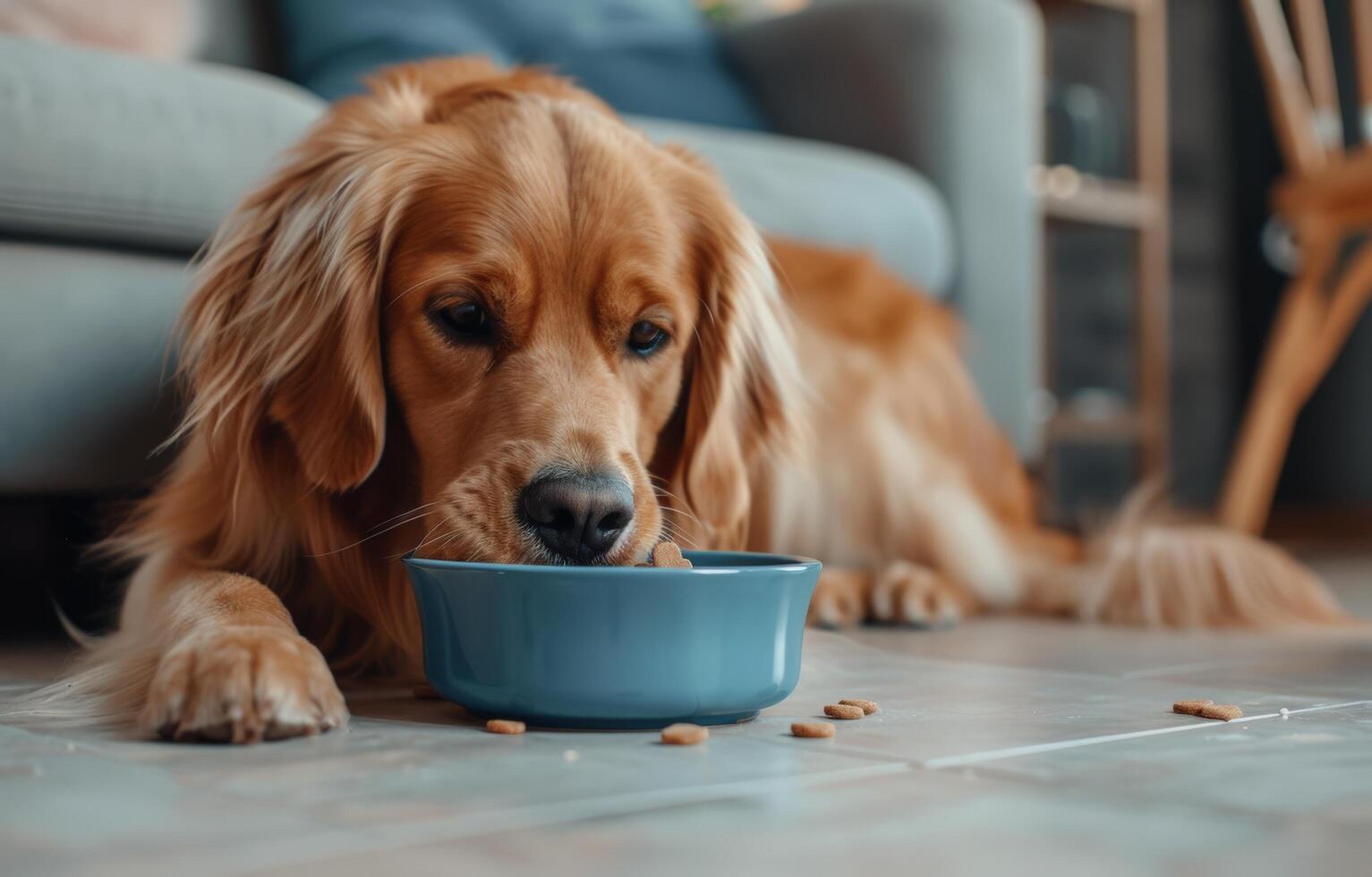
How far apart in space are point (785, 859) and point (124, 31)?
2348 mm

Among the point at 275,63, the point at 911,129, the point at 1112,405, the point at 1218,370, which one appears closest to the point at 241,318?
the point at 275,63

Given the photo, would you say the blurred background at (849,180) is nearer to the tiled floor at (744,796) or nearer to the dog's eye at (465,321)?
the dog's eye at (465,321)

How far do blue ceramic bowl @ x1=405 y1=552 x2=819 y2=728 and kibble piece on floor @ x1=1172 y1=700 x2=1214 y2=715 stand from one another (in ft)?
1.31

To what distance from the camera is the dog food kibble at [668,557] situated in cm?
136

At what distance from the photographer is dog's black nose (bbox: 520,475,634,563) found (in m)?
1.35

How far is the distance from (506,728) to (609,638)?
12 cm

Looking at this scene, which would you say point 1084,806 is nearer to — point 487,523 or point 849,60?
point 487,523

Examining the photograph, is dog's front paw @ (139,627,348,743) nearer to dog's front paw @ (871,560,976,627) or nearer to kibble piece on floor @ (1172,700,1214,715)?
kibble piece on floor @ (1172,700,1214,715)

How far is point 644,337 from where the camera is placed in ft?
5.37

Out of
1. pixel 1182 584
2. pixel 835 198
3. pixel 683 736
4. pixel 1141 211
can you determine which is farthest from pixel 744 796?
pixel 1141 211

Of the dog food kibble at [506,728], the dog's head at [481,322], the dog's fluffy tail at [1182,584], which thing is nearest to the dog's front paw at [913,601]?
the dog's fluffy tail at [1182,584]

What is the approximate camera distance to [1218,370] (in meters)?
5.84

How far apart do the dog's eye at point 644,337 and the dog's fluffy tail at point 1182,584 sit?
1.06m

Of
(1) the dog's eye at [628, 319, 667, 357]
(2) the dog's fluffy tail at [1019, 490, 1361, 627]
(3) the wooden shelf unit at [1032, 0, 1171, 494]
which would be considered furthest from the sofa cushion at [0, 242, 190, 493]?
(3) the wooden shelf unit at [1032, 0, 1171, 494]
